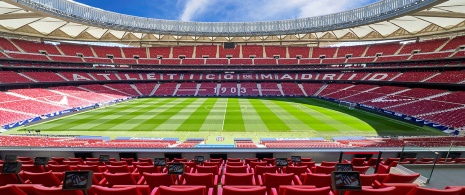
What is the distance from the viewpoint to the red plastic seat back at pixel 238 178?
197 inches

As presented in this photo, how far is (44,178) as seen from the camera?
16.2 feet

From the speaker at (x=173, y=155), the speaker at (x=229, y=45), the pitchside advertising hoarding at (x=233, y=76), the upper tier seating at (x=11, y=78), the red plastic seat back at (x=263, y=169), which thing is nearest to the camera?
the red plastic seat back at (x=263, y=169)

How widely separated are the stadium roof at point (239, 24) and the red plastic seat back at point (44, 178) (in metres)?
28.6

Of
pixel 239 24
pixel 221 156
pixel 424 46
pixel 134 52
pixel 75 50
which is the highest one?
pixel 239 24

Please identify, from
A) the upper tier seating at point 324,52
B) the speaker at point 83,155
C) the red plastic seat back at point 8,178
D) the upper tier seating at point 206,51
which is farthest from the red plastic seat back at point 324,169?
the upper tier seating at point 324,52

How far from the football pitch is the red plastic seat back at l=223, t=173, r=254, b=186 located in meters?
13.0

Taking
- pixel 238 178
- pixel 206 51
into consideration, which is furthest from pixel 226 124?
pixel 206 51

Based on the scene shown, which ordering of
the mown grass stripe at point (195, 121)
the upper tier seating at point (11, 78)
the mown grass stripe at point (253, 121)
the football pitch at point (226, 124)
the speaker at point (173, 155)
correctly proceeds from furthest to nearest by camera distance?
the upper tier seating at point (11, 78) < the mown grass stripe at point (253, 121) < the mown grass stripe at point (195, 121) < the football pitch at point (226, 124) < the speaker at point (173, 155)

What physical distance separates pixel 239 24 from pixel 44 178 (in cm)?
5242

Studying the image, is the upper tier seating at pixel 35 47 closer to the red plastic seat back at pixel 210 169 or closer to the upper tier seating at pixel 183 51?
the upper tier seating at pixel 183 51

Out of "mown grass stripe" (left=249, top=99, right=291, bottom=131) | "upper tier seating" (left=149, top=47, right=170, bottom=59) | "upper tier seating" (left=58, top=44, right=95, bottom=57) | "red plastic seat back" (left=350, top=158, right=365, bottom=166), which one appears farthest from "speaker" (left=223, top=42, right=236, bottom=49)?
"red plastic seat back" (left=350, top=158, right=365, bottom=166)

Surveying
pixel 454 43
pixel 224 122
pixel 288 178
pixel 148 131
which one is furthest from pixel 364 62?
pixel 288 178

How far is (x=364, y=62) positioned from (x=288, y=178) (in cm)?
5125

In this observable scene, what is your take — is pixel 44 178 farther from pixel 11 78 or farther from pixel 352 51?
pixel 352 51
